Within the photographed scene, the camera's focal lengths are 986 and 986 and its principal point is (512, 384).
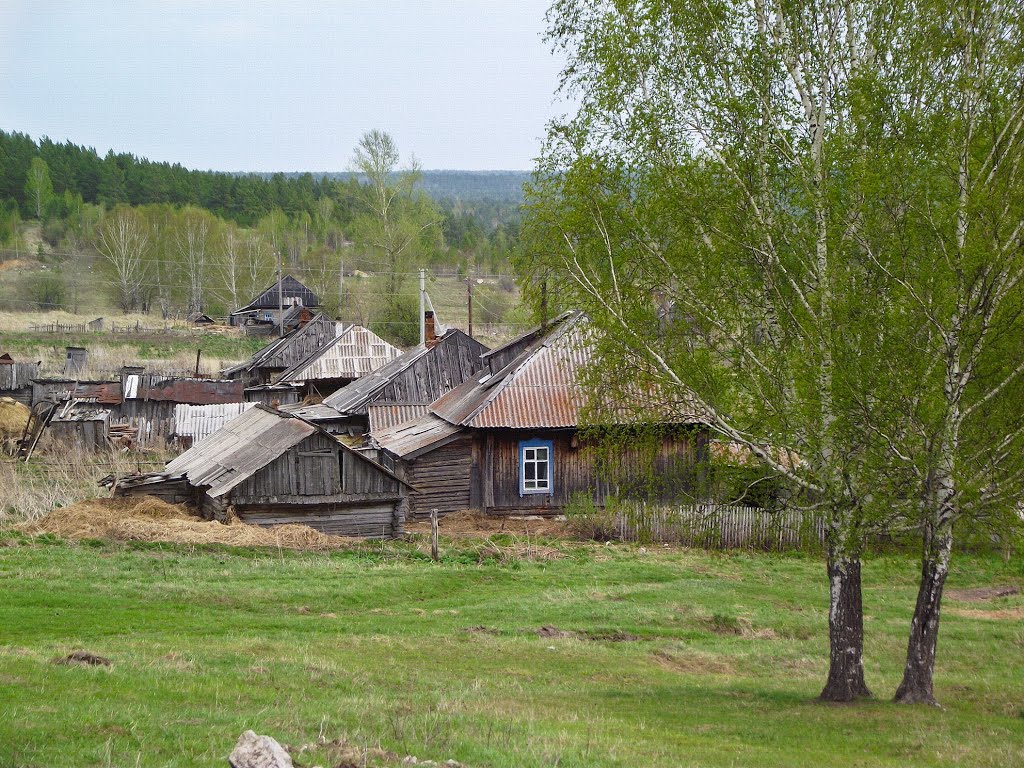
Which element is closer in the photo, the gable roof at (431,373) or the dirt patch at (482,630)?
the dirt patch at (482,630)

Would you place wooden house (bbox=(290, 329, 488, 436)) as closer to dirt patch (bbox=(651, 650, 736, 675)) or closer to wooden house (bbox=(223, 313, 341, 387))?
wooden house (bbox=(223, 313, 341, 387))

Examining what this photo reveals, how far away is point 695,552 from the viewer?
26469mm

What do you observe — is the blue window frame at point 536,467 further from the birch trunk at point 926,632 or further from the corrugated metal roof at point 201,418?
the birch trunk at point 926,632

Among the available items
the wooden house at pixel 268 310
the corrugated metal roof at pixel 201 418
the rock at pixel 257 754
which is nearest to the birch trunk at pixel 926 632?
the rock at pixel 257 754

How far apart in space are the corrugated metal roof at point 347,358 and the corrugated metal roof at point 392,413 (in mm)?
14094

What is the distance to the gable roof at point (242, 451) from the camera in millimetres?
26953

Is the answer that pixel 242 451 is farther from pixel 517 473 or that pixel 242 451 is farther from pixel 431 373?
pixel 431 373

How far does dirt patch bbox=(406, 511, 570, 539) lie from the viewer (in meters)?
28.8

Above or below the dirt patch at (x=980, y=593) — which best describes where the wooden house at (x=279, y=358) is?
above

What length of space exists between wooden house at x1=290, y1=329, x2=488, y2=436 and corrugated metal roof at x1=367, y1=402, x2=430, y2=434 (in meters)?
0.68

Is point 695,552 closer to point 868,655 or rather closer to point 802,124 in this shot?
point 868,655

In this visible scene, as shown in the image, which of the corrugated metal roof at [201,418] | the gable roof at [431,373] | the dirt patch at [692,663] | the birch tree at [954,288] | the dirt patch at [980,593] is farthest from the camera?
the corrugated metal roof at [201,418]

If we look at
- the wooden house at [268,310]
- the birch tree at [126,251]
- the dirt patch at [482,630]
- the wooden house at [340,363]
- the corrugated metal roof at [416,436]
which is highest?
the birch tree at [126,251]

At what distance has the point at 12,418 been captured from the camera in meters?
47.1
